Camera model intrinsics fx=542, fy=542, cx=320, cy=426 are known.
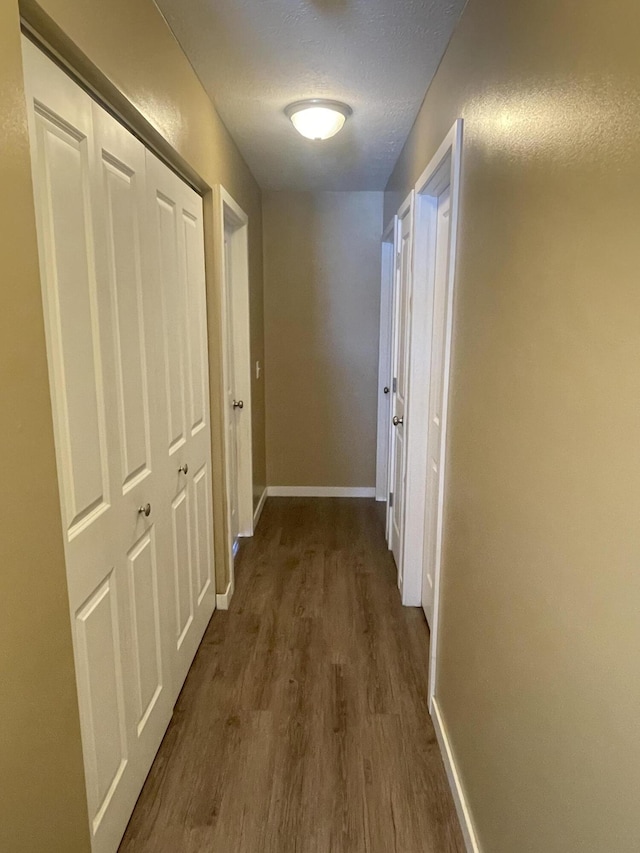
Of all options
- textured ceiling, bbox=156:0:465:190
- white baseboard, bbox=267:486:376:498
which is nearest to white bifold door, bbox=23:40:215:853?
textured ceiling, bbox=156:0:465:190

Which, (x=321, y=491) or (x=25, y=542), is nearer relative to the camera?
(x=25, y=542)

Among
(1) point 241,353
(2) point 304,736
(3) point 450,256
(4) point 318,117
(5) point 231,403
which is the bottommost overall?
(2) point 304,736

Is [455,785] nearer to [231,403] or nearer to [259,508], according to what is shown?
[231,403]

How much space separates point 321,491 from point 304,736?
2.58 meters

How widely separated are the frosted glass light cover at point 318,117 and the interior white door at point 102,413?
999 millimetres

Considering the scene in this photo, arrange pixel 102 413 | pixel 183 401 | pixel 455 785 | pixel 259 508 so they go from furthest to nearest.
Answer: pixel 259 508 < pixel 183 401 < pixel 455 785 < pixel 102 413

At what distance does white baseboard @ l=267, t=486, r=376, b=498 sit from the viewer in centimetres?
445

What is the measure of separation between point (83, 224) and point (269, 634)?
1.98 m

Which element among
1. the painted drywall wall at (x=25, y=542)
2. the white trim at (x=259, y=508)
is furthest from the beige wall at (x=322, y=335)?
the painted drywall wall at (x=25, y=542)

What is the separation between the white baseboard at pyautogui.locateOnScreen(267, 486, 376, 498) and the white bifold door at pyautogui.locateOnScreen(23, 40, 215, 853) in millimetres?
2254

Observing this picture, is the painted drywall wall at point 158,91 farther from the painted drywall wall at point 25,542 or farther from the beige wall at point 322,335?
the beige wall at point 322,335

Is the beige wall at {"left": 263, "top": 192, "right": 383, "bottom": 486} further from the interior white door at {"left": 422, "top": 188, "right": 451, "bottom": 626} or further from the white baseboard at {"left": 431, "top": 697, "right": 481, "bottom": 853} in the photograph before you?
the white baseboard at {"left": 431, "top": 697, "right": 481, "bottom": 853}

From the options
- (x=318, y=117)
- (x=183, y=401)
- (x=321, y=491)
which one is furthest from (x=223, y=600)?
(x=318, y=117)

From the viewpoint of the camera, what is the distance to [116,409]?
148 cm
